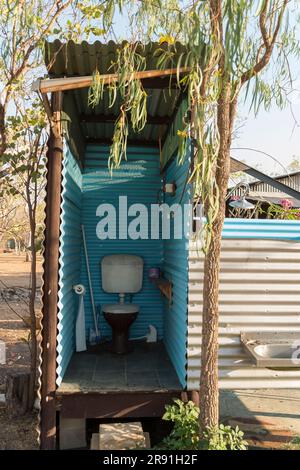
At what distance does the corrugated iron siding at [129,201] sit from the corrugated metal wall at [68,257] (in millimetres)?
353

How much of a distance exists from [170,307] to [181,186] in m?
1.40

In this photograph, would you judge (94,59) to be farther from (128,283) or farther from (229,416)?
(229,416)

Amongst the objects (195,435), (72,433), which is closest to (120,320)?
(72,433)

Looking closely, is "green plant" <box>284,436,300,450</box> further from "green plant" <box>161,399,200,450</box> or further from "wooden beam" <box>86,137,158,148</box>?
"wooden beam" <box>86,137,158,148</box>

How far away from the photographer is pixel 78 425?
3.49 metres

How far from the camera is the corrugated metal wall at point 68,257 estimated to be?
357 cm

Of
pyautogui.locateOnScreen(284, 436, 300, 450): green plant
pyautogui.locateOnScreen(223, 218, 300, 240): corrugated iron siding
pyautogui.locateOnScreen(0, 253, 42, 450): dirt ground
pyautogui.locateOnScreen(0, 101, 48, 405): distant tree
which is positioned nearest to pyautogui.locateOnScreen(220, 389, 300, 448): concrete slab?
pyautogui.locateOnScreen(284, 436, 300, 450): green plant

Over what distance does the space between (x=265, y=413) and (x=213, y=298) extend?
1.64 meters

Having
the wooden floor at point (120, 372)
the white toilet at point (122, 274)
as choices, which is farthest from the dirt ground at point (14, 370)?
the white toilet at point (122, 274)

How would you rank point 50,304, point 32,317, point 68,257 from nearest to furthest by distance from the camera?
point 50,304 → point 68,257 → point 32,317

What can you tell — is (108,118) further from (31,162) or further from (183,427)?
(183,427)

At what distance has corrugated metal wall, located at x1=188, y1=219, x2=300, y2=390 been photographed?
3.53m

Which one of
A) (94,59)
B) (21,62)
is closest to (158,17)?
(94,59)

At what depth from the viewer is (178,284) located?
3.89 metres
